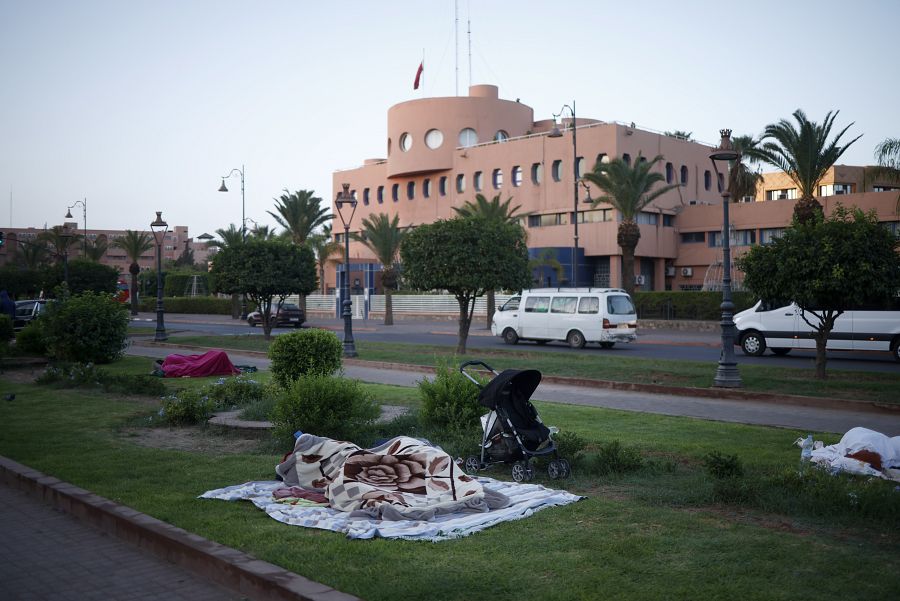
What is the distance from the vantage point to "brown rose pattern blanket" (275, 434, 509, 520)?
19.9 ft

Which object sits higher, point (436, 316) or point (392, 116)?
point (392, 116)

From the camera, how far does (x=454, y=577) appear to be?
4.62 metres

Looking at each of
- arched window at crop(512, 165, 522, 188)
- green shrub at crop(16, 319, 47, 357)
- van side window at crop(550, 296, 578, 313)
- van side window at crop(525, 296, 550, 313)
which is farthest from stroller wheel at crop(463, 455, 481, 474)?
arched window at crop(512, 165, 522, 188)

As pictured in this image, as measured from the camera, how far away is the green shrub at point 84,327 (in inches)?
784

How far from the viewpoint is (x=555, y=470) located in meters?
7.21

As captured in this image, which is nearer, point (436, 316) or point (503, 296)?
point (503, 296)

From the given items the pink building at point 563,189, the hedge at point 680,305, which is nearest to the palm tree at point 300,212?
Answer: the pink building at point 563,189

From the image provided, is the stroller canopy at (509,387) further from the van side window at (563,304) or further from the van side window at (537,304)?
the van side window at (537,304)

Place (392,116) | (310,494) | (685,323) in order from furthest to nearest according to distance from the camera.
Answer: (392,116), (685,323), (310,494)

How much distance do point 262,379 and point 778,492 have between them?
12.1 m

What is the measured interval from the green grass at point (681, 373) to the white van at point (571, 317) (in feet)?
10.7

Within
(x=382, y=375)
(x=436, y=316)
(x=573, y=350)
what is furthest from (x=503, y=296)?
(x=382, y=375)

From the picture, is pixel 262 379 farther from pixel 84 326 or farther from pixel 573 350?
pixel 573 350

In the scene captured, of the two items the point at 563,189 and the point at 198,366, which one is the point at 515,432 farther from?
the point at 563,189
